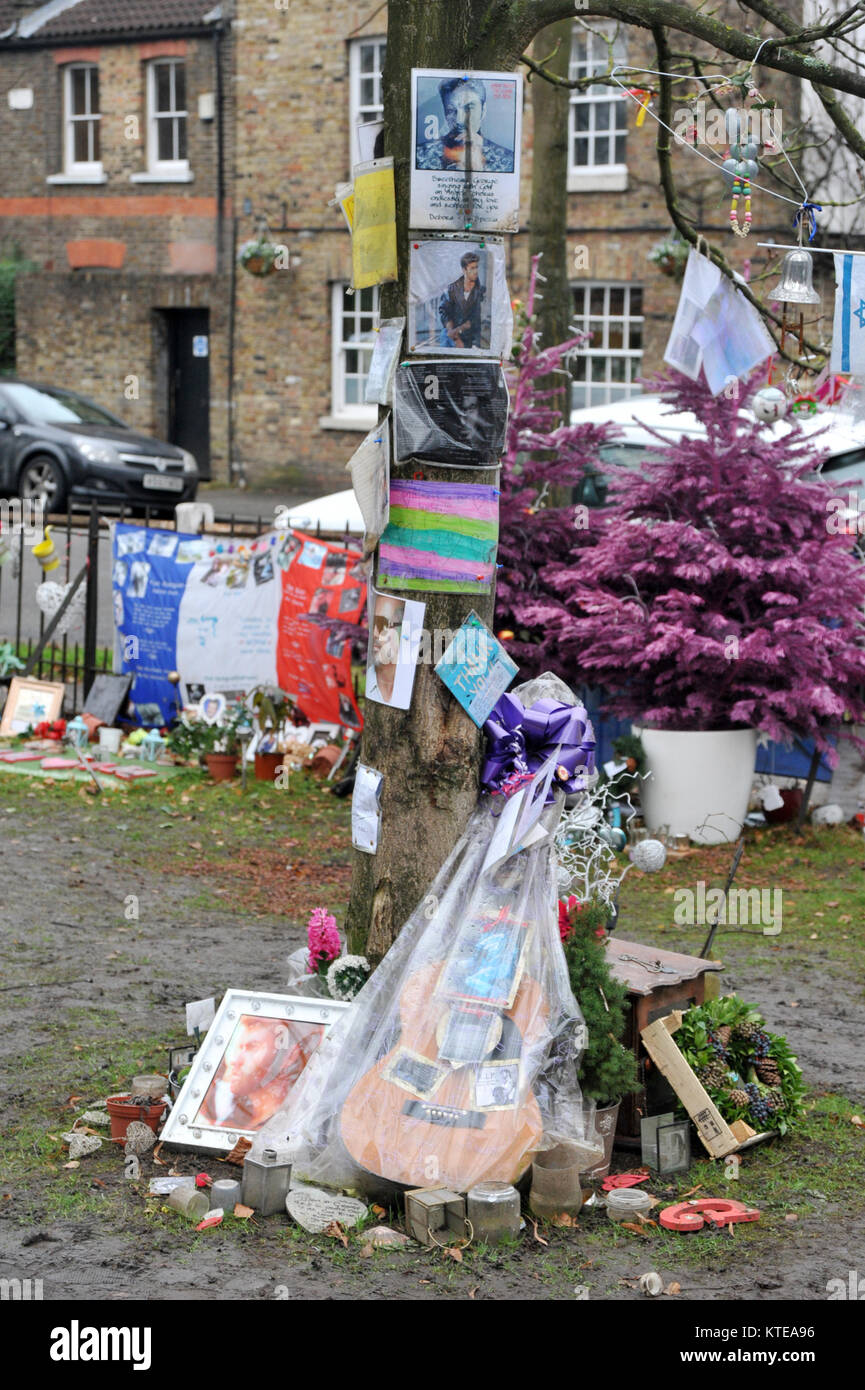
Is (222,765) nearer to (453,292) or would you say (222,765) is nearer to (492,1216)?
(453,292)

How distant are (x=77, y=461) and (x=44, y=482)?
512mm

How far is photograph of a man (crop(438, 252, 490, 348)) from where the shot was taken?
4883 mm

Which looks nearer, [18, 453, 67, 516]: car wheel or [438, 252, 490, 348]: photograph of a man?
[438, 252, 490, 348]: photograph of a man

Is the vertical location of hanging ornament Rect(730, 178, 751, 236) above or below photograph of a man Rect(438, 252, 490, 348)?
above

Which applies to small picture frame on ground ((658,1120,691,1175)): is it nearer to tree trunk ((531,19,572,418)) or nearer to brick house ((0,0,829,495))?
tree trunk ((531,19,572,418))

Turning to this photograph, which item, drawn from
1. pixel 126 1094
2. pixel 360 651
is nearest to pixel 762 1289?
pixel 126 1094

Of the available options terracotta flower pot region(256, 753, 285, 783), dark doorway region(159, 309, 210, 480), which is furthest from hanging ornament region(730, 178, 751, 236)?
dark doorway region(159, 309, 210, 480)

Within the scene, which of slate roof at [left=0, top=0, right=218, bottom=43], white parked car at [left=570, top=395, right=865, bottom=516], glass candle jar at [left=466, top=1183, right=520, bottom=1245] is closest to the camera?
glass candle jar at [left=466, top=1183, right=520, bottom=1245]

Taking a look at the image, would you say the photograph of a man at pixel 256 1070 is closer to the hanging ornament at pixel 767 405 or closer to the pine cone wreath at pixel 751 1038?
the pine cone wreath at pixel 751 1038

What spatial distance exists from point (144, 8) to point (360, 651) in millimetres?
17082

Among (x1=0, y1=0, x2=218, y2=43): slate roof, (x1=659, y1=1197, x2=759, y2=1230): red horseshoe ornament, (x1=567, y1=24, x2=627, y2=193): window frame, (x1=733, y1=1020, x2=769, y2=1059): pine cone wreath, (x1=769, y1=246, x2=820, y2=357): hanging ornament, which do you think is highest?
(x1=0, y1=0, x2=218, y2=43): slate roof

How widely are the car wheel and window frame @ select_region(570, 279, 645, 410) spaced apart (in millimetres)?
6837

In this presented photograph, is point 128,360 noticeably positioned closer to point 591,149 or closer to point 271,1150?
point 591,149

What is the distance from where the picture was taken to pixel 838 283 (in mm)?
6273
